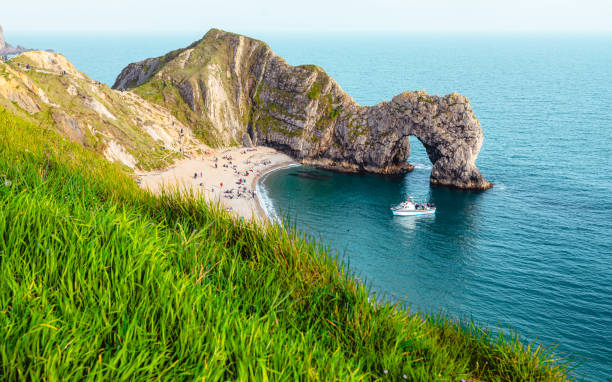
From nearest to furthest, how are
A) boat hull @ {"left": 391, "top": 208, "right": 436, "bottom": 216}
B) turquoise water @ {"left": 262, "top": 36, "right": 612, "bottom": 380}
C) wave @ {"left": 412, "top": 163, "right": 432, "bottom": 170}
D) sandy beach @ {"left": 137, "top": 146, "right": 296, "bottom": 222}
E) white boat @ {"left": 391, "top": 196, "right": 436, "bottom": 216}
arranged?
turquoise water @ {"left": 262, "top": 36, "right": 612, "bottom": 380} → boat hull @ {"left": 391, "top": 208, "right": 436, "bottom": 216} → white boat @ {"left": 391, "top": 196, "right": 436, "bottom": 216} → sandy beach @ {"left": 137, "top": 146, "right": 296, "bottom": 222} → wave @ {"left": 412, "top": 163, "right": 432, "bottom": 170}

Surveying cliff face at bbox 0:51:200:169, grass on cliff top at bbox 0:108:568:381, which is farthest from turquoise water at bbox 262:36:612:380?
cliff face at bbox 0:51:200:169

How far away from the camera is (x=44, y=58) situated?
297 feet

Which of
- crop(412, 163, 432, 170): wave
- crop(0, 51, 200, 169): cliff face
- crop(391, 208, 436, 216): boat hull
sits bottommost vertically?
crop(391, 208, 436, 216): boat hull

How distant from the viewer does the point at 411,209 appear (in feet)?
233

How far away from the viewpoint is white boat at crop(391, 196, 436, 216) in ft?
233

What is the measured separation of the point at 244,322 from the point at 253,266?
286cm

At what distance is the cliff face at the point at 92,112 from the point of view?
6944 centimetres

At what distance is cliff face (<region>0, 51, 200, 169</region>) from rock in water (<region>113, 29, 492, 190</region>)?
33.7 ft

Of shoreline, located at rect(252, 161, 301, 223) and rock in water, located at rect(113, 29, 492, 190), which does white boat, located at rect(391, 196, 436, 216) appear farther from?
A: shoreline, located at rect(252, 161, 301, 223)

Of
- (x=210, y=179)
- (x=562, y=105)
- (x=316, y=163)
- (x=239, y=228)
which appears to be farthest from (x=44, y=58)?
(x=562, y=105)

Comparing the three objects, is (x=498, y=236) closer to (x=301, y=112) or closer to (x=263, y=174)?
(x=263, y=174)

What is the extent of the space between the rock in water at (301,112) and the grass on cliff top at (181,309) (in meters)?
84.5

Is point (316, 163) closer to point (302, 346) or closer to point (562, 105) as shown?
point (302, 346)

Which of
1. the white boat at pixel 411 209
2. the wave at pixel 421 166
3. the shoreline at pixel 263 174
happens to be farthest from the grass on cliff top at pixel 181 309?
the wave at pixel 421 166
